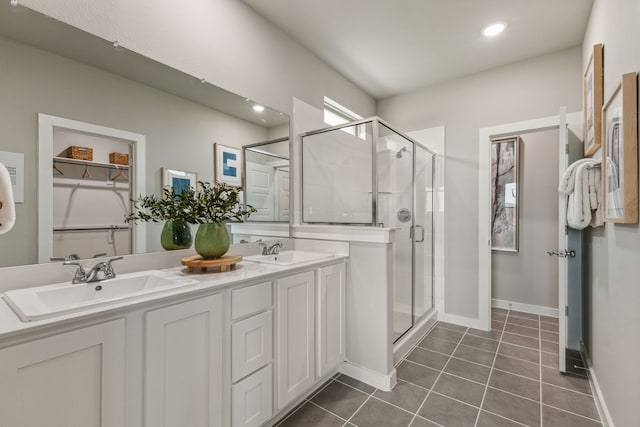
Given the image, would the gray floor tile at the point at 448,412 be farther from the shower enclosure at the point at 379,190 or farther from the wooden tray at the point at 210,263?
the wooden tray at the point at 210,263

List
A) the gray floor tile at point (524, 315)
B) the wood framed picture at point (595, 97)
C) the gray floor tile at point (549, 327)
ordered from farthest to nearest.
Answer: the gray floor tile at point (524, 315), the gray floor tile at point (549, 327), the wood framed picture at point (595, 97)

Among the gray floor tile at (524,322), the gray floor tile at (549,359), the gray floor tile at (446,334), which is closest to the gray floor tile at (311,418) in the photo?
the gray floor tile at (446,334)

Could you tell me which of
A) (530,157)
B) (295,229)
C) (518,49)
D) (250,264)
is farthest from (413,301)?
(518,49)

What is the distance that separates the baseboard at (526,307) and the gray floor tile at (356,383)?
8.22ft

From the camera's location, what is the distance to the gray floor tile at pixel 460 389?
6.13ft

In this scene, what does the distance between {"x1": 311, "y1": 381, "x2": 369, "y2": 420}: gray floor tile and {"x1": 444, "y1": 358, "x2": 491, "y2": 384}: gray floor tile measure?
2.53 ft

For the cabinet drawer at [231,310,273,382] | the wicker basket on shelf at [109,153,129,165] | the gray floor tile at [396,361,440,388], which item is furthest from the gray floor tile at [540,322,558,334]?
the wicker basket on shelf at [109,153,129,165]

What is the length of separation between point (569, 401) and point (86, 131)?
3128 mm

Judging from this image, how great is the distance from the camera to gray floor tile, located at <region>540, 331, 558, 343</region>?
273cm

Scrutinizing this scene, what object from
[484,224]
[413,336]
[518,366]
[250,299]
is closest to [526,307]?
[484,224]

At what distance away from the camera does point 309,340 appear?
1803 millimetres

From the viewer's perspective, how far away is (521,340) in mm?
2727

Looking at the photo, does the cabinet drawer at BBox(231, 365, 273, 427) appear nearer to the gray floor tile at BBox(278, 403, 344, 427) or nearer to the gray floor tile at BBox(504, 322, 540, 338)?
the gray floor tile at BBox(278, 403, 344, 427)

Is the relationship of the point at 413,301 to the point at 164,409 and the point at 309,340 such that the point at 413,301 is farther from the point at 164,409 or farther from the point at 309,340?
the point at 164,409
